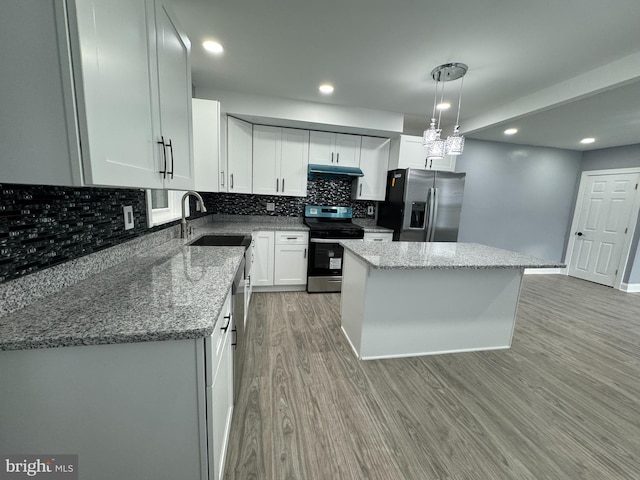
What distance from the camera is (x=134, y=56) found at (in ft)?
3.09

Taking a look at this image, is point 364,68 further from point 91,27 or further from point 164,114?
point 91,27

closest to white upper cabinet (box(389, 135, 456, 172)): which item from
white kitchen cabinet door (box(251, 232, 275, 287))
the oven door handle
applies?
the oven door handle

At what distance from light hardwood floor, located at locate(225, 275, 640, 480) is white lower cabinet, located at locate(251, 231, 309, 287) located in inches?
30.8

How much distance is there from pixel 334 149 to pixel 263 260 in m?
1.79

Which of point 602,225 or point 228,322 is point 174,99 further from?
point 602,225

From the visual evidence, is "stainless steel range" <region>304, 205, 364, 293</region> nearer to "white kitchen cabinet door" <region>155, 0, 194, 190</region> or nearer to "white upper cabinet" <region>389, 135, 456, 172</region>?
"white upper cabinet" <region>389, 135, 456, 172</region>

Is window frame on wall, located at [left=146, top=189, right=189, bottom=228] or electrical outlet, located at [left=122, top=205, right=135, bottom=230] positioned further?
window frame on wall, located at [left=146, top=189, right=189, bottom=228]

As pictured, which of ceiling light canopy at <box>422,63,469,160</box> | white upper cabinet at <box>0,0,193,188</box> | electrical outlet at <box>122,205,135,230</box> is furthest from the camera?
ceiling light canopy at <box>422,63,469,160</box>

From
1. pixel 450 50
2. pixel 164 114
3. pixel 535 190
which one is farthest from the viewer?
pixel 535 190

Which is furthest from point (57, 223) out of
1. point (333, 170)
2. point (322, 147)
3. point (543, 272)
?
point (543, 272)

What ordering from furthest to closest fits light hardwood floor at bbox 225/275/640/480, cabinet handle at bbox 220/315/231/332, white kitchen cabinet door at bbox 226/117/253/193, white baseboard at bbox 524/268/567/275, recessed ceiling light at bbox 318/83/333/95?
white baseboard at bbox 524/268/567/275 < white kitchen cabinet door at bbox 226/117/253/193 < recessed ceiling light at bbox 318/83/333/95 < light hardwood floor at bbox 225/275/640/480 < cabinet handle at bbox 220/315/231/332

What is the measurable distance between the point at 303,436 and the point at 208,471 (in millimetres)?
626

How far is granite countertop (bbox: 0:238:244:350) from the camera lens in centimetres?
73

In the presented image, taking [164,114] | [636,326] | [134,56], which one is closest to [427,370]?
[164,114]
